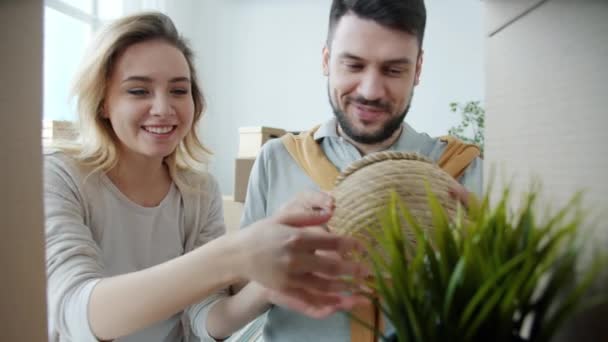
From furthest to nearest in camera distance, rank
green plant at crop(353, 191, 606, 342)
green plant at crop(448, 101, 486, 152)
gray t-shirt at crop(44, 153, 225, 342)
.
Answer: green plant at crop(448, 101, 486, 152)
gray t-shirt at crop(44, 153, 225, 342)
green plant at crop(353, 191, 606, 342)

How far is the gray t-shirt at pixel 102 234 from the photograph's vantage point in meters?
0.71

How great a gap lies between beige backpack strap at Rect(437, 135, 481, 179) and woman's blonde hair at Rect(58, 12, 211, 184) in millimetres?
640

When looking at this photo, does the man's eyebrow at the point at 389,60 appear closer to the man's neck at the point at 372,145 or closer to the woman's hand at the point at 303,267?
the man's neck at the point at 372,145

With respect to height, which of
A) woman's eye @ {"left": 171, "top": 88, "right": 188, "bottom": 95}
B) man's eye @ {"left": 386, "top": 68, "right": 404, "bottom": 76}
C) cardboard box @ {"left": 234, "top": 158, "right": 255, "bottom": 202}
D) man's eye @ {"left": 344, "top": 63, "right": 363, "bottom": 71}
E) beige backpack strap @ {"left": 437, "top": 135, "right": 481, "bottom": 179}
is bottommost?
cardboard box @ {"left": 234, "top": 158, "right": 255, "bottom": 202}

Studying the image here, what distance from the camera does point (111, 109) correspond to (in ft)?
3.26

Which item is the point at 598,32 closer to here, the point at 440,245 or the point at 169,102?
the point at 440,245

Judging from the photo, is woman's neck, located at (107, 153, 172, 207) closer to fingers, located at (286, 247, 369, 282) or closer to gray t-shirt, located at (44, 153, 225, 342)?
gray t-shirt, located at (44, 153, 225, 342)

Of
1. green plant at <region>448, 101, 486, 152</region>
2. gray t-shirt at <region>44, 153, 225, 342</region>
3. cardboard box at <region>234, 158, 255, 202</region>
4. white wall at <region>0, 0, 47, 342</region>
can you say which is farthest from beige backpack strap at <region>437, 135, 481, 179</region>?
green plant at <region>448, 101, 486, 152</region>

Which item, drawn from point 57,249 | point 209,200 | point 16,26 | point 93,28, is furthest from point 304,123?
point 16,26

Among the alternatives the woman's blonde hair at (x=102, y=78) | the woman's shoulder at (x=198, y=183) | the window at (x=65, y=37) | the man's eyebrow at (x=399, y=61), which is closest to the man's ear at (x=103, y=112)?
the woman's blonde hair at (x=102, y=78)

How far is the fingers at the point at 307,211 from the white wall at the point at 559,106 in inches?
7.3

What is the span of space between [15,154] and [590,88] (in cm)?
49

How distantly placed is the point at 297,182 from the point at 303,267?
47 centimetres

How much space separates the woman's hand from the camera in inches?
17.3
